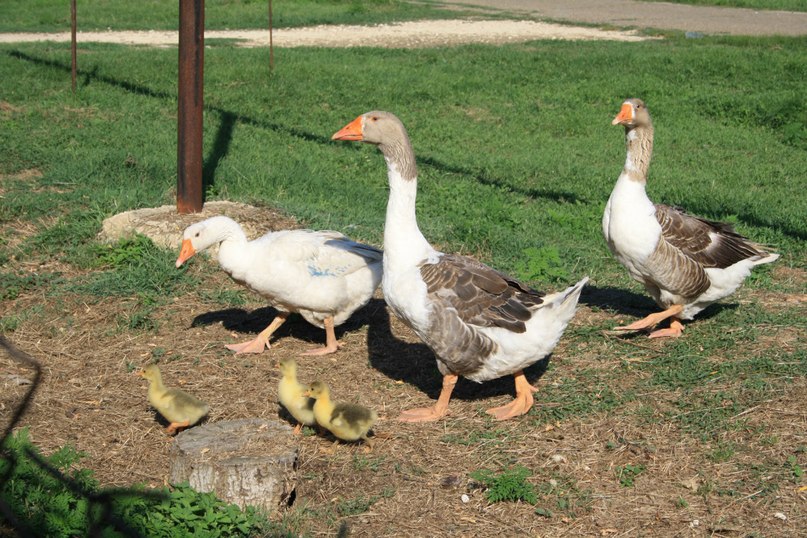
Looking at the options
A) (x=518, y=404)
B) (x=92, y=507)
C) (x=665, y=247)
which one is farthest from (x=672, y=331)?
(x=92, y=507)

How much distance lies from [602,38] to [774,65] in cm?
571

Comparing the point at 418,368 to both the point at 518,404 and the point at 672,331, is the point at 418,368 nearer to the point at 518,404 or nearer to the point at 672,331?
the point at 518,404

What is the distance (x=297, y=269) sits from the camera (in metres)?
6.27

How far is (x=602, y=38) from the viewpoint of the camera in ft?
71.3

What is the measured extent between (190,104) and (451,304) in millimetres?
3948

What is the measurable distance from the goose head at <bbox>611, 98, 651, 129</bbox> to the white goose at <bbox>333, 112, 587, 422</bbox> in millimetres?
1851

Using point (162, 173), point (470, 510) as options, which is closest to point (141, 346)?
point (470, 510)

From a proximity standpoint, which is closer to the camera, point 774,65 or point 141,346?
point 141,346

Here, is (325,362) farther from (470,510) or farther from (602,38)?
(602,38)

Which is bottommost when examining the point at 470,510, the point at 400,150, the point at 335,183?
the point at 470,510

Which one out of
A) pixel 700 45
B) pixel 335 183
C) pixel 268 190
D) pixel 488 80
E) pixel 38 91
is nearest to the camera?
→ pixel 268 190

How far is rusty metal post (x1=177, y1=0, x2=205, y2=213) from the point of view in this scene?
8055 millimetres

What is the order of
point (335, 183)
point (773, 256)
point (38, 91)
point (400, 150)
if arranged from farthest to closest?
point (38, 91) → point (335, 183) → point (773, 256) → point (400, 150)

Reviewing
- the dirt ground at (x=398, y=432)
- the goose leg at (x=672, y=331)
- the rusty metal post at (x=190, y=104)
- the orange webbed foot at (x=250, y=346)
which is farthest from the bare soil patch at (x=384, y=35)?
the goose leg at (x=672, y=331)
